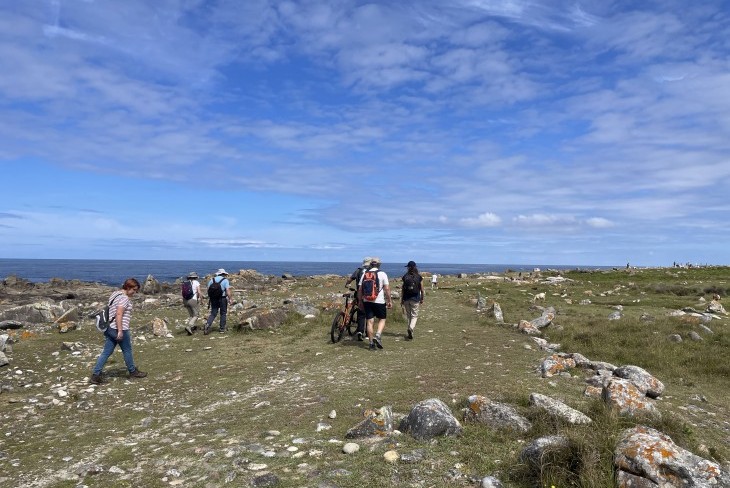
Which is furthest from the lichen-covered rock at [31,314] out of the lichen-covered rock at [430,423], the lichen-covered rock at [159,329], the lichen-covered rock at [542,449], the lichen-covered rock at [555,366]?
the lichen-covered rock at [542,449]

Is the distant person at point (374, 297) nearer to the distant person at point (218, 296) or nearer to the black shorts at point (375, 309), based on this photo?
the black shorts at point (375, 309)

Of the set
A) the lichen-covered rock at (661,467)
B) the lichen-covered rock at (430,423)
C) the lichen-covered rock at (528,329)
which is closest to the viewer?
the lichen-covered rock at (661,467)

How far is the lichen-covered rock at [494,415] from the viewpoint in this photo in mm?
6891

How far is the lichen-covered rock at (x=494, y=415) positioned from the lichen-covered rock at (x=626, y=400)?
1600mm

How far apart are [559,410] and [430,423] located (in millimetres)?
2025

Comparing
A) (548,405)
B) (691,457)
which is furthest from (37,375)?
A: (691,457)

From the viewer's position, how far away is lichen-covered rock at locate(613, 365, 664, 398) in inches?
384

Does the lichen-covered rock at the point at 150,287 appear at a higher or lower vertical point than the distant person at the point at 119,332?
lower

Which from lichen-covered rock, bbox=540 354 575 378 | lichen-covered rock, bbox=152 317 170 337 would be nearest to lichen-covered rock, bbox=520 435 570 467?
lichen-covered rock, bbox=540 354 575 378

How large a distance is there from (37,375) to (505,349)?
1299 cm

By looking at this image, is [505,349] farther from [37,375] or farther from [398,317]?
[37,375]

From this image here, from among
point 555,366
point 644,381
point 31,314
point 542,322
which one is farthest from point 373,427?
point 31,314

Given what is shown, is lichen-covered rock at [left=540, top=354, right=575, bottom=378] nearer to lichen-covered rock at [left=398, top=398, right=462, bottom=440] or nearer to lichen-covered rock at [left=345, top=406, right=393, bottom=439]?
lichen-covered rock at [left=398, top=398, right=462, bottom=440]

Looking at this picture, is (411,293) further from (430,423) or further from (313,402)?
(430,423)
